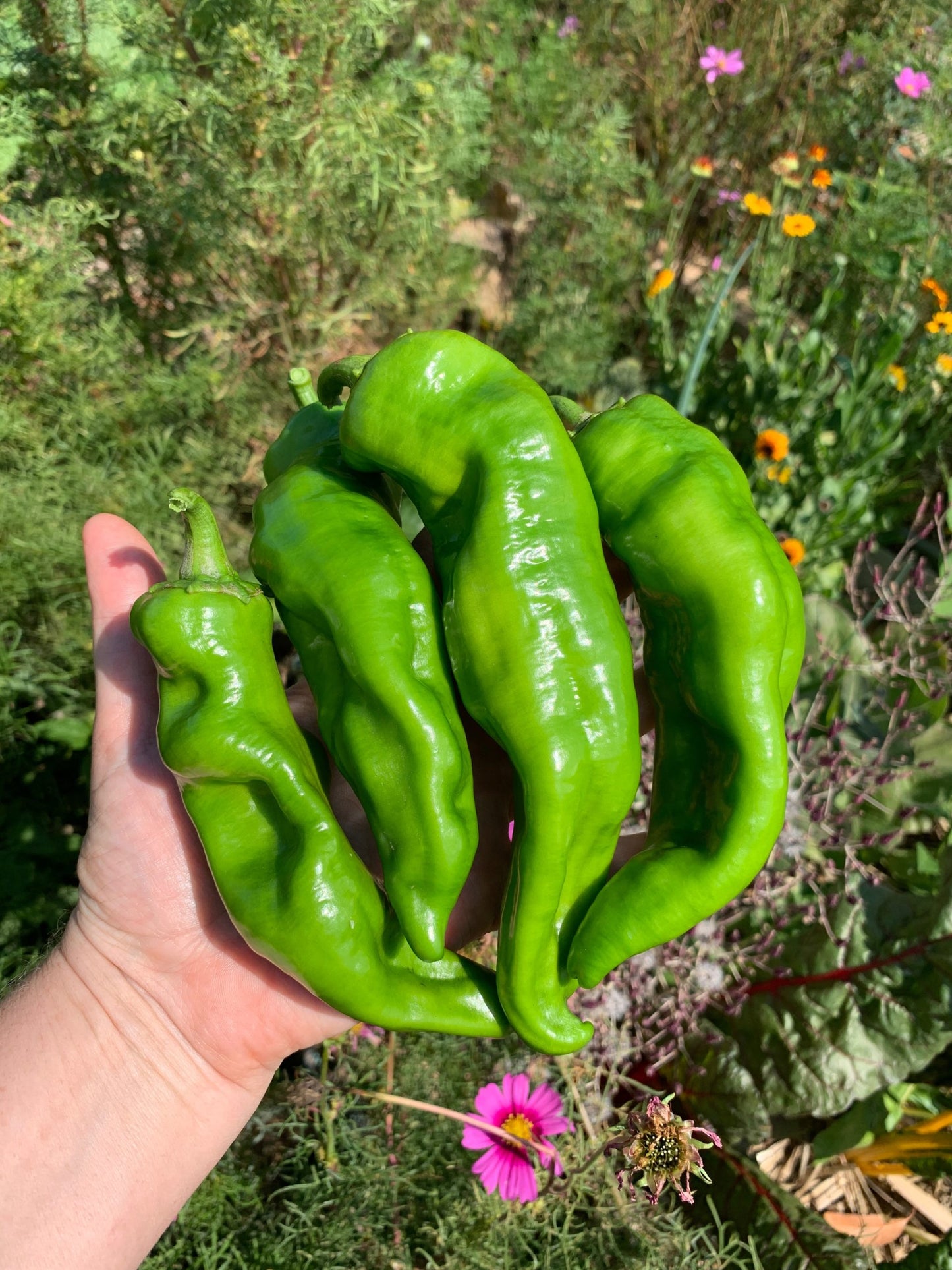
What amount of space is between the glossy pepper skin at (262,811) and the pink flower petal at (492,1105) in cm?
47

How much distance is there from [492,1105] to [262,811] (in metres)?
1.19

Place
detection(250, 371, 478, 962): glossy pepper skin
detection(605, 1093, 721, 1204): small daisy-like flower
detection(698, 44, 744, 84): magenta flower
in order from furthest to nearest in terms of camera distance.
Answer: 1. detection(698, 44, 744, 84): magenta flower
2. detection(250, 371, 478, 962): glossy pepper skin
3. detection(605, 1093, 721, 1204): small daisy-like flower

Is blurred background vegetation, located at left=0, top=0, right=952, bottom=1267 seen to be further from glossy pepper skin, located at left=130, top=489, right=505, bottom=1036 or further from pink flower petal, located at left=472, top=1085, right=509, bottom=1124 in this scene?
glossy pepper skin, located at left=130, top=489, right=505, bottom=1036

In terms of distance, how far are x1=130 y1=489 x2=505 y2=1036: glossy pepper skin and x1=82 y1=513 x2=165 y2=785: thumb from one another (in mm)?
345

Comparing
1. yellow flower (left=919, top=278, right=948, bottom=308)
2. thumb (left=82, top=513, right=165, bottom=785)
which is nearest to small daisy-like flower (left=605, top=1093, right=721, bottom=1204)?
thumb (left=82, top=513, right=165, bottom=785)

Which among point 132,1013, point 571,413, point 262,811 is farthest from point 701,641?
point 132,1013

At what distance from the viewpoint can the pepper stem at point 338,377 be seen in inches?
97.8

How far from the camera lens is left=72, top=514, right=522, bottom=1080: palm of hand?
7.72 ft

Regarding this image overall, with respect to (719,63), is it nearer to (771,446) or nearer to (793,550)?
(771,446)

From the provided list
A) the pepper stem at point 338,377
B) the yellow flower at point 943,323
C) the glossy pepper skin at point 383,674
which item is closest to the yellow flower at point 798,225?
the yellow flower at point 943,323

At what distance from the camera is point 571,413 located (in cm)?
247

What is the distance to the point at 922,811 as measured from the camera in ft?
12.1

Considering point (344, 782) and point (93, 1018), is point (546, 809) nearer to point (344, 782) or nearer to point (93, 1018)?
point (344, 782)

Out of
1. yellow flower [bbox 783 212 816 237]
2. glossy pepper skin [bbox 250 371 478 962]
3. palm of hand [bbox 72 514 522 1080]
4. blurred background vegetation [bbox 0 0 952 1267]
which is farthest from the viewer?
yellow flower [bbox 783 212 816 237]
